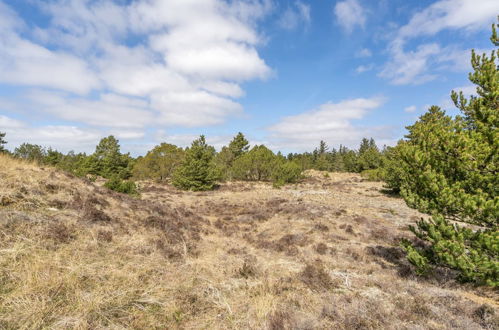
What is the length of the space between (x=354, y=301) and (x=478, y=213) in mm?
3586

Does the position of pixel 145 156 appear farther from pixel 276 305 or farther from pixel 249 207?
pixel 276 305

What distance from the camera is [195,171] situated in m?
30.5

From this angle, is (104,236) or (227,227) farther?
(227,227)

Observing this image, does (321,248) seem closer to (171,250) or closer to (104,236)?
(171,250)

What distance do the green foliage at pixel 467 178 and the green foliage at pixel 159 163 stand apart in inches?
1441

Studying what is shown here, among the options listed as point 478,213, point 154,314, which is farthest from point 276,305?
point 478,213

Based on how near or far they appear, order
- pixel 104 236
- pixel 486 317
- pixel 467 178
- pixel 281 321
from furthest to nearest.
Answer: pixel 104 236 < pixel 467 178 < pixel 486 317 < pixel 281 321

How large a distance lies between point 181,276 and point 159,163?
114ft

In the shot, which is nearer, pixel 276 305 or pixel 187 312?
pixel 187 312

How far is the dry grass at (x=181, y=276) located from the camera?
4633mm

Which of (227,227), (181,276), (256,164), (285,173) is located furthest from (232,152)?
(181,276)

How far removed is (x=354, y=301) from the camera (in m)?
5.65

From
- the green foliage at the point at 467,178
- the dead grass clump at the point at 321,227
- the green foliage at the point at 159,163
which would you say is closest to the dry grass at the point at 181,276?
the dead grass clump at the point at 321,227

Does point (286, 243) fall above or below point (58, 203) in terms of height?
below
